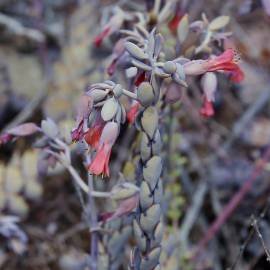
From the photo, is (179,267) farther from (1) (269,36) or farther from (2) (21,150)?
(1) (269,36)

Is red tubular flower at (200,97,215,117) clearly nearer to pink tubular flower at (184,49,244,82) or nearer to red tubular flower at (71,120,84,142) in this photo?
pink tubular flower at (184,49,244,82)

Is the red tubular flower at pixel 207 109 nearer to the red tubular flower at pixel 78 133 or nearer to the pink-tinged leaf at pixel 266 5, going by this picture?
the pink-tinged leaf at pixel 266 5

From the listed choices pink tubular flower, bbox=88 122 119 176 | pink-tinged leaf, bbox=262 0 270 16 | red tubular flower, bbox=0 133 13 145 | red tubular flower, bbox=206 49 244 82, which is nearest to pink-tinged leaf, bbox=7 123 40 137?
red tubular flower, bbox=0 133 13 145

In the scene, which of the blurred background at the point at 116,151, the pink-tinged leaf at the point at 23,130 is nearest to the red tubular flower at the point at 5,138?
the pink-tinged leaf at the point at 23,130

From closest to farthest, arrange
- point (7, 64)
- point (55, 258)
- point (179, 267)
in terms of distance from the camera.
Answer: point (179, 267) < point (55, 258) < point (7, 64)

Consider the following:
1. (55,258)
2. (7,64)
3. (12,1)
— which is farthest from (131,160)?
(12,1)

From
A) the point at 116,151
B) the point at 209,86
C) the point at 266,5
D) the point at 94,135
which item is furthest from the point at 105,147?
the point at 116,151

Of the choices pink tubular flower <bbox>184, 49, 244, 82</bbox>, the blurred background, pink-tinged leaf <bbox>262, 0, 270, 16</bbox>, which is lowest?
the blurred background

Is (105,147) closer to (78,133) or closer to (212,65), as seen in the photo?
(78,133)
